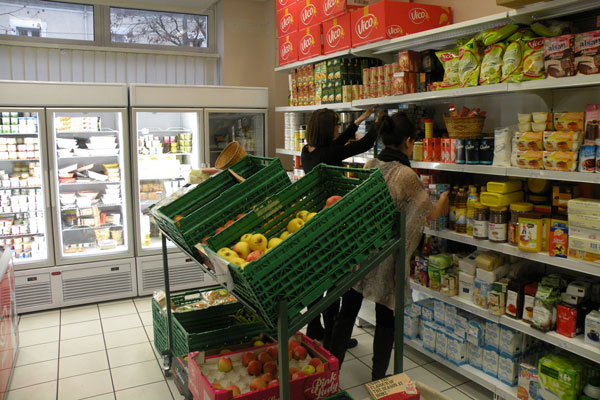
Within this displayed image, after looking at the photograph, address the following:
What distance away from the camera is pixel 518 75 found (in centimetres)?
273

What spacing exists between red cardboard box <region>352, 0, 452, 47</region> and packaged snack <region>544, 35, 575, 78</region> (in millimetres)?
1331

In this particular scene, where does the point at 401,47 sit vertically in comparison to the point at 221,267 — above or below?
above

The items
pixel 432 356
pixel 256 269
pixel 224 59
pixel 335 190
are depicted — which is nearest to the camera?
pixel 256 269

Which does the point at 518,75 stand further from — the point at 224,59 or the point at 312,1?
the point at 224,59

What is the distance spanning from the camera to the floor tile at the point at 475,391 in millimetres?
3193

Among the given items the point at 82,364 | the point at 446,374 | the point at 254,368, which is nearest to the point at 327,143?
the point at 254,368

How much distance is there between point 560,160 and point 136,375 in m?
3.11

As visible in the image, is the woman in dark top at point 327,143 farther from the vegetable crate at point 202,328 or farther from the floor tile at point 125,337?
the floor tile at point 125,337

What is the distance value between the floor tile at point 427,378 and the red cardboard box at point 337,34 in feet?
8.45

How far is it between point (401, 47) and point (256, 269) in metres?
2.69

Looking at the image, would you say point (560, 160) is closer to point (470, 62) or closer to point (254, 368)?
point (470, 62)

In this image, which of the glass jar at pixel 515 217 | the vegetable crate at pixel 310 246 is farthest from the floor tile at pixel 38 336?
the glass jar at pixel 515 217

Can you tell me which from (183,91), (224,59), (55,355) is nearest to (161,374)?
(55,355)

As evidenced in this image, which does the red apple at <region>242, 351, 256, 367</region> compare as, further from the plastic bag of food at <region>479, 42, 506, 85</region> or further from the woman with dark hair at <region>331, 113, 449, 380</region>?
the plastic bag of food at <region>479, 42, 506, 85</region>
